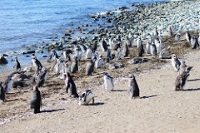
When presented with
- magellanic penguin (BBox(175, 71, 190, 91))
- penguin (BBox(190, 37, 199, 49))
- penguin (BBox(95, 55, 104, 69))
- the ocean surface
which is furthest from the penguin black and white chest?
magellanic penguin (BBox(175, 71, 190, 91))

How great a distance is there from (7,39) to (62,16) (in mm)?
15960

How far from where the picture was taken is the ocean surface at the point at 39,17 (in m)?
41.0

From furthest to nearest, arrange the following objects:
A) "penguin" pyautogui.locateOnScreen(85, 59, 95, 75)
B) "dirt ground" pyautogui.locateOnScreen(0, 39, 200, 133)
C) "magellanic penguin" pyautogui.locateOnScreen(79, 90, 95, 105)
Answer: "penguin" pyautogui.locateOnScreen(85, 59, 95, 75) < "magellanic penguin" pyautogui.locateOnScreen(79, 90, 95, 105) < "dirt ground" pyautogui.locateOnScreen(0, 39, 200, 133)

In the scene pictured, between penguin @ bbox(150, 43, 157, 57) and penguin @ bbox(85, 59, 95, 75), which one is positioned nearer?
penguin @ bbox(85, 59, 95, 75)

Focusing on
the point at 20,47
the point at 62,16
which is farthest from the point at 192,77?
the point at 62,16

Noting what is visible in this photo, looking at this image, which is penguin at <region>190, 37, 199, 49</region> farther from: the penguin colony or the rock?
the rock

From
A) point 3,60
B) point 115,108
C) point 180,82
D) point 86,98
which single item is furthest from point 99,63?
point 115,108

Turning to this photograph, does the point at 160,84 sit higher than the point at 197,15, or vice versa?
the point at 197,15

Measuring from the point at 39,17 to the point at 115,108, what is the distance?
3997 centimetres

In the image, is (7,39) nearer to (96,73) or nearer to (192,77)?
(96,73)

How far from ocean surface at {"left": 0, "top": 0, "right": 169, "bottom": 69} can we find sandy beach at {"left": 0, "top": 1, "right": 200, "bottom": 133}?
35.3ft

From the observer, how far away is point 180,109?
615 inches

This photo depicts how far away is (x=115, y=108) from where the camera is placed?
16.6m

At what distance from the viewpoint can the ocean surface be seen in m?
41.0
